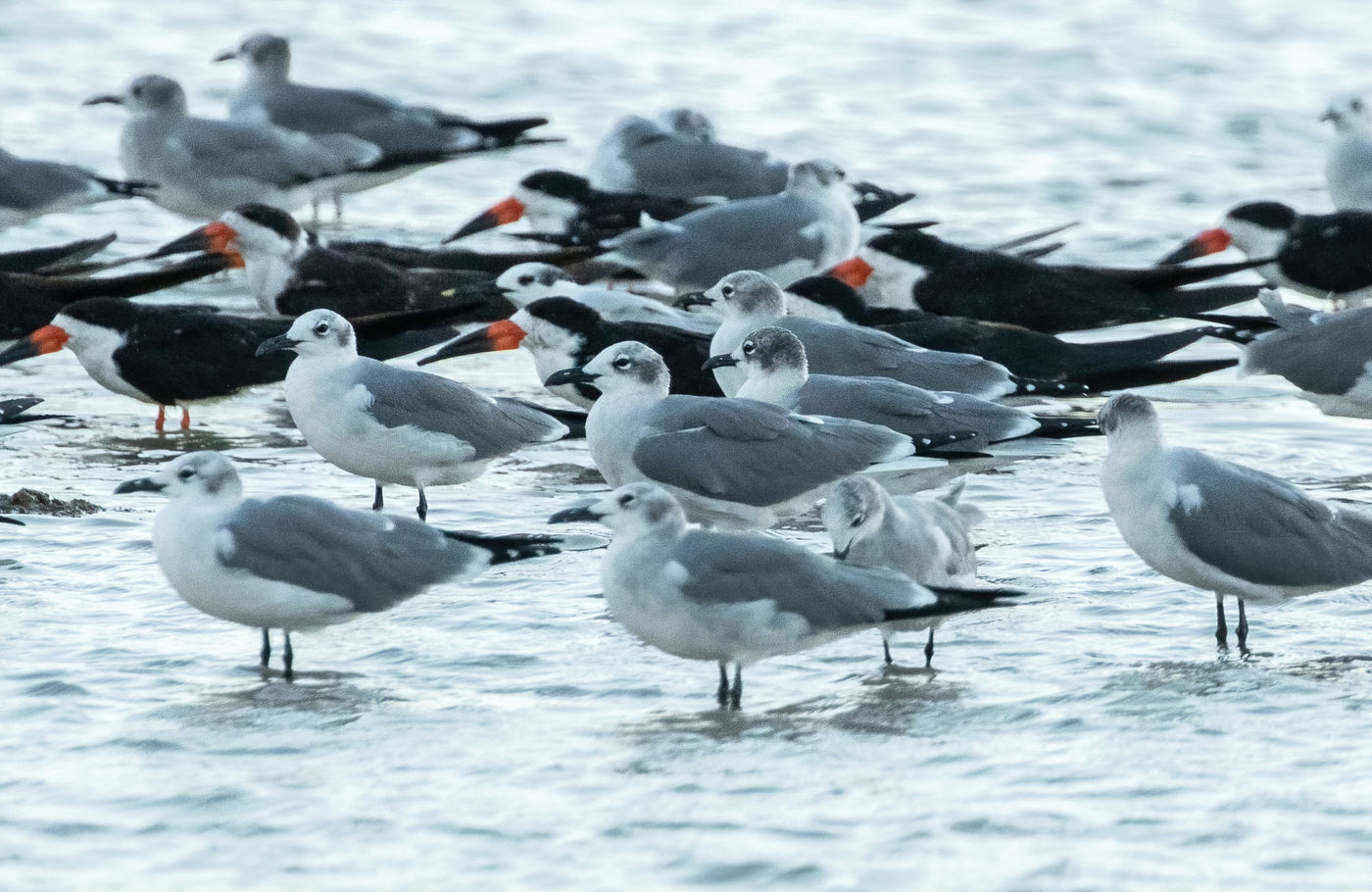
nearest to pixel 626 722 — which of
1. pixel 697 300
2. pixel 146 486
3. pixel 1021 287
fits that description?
pixel 146 486

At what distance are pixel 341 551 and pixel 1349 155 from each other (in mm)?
9343

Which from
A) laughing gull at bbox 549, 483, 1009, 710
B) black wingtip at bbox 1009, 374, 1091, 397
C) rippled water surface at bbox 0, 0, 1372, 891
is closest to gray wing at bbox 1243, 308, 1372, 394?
rippled water surface at bbox 0, 0, 1372, 891

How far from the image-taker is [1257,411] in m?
9.74

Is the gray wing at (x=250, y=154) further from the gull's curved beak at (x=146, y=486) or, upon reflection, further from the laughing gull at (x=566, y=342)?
the gull's curved beak at (x=146, y=486)

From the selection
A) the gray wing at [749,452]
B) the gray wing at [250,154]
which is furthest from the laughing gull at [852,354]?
the gray wing at [250,154]

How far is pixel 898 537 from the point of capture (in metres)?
6.07

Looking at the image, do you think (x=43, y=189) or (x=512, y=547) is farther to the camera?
(x=43, y=189)

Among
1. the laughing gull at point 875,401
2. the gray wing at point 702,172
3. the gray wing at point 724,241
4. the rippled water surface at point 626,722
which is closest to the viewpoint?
the rippled water surface at point 626,722

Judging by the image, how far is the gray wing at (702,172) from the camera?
13656 mm

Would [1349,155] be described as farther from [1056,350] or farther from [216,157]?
[216,157]

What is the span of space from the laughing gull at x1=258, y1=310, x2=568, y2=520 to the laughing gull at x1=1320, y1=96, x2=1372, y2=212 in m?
7.22

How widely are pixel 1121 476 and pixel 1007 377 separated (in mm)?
2197

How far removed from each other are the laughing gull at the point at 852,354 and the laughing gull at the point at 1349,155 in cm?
569

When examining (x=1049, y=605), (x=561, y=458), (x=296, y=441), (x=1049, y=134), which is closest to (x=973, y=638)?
(x=1049, y=605)
